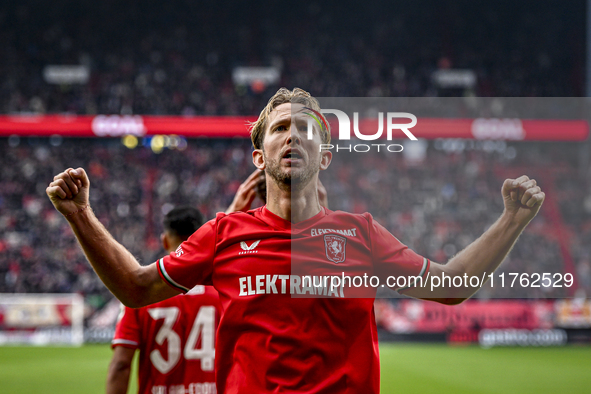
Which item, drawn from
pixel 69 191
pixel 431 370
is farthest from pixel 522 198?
pixel 431 370

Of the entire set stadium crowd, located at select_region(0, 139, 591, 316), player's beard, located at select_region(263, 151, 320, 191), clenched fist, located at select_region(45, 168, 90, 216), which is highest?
stadium crowd, located at select_region(0, 139, 591, 316)

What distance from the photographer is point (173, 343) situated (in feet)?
11.6

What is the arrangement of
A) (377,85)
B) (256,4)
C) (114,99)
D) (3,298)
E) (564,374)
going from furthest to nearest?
(256,4) < (377,85) < (114,99) < (3,298) < (564,374)

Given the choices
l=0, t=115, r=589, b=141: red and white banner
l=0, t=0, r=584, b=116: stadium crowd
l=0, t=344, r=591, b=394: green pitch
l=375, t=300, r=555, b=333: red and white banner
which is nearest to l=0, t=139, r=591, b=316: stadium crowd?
l=375, t=300, r=555, b=333: red and white banner

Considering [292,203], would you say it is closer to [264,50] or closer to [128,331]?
[128,331]

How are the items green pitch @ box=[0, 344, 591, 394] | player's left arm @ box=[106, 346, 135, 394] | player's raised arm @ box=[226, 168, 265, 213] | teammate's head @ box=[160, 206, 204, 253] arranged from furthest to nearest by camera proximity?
green pitch @ box=[0, 344, 591, 394]
teammate's head @ box=[160, 206, 204, 253]
player's left arm @ box=[106, 346, 135, 394]
player's raised arm @ box=[226, 168, 265, 213]

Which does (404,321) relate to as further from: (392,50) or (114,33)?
(114,33)

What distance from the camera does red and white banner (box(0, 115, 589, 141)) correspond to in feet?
70.7

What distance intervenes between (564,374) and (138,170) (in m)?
17.8

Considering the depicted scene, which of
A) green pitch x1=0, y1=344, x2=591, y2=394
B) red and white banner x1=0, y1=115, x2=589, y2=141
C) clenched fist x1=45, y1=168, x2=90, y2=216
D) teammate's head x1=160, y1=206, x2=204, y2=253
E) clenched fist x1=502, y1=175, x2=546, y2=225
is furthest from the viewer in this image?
red and white banner x1=0, y1=115, x2=589, y2=141

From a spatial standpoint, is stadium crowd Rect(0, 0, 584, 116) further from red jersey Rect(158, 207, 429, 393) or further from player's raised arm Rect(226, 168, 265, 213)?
red jersey Rect(158, 207, 429, 393)

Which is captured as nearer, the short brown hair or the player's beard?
the player's beard

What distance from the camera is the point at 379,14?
97.1ft

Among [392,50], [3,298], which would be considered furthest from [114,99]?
[392,50]
